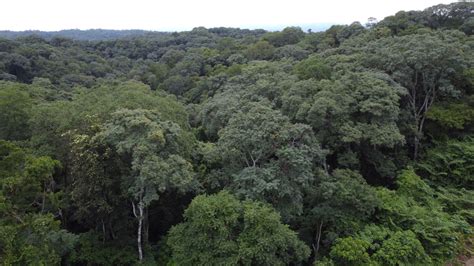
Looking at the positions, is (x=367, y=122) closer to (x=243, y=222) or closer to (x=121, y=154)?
(x=243, y=222)

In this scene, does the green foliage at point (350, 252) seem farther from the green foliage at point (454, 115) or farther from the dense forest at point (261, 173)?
the green foliage at point (454, 115)

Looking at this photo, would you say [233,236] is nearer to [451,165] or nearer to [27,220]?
[27,220]

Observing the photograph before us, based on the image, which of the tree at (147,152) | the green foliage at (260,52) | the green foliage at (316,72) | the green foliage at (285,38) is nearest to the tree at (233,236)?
the tree at (147,152)

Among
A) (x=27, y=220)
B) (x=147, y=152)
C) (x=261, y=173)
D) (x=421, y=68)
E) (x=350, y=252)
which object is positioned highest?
(x=421, y=68)

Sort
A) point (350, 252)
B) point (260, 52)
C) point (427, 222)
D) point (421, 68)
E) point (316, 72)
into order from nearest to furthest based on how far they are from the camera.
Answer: point (350, 252) < point (427, 222) < point (421, 68) < point (316, 72) < point (260, 52)

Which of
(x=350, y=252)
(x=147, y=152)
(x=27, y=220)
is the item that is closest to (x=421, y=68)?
Result: (x=350, y=252)

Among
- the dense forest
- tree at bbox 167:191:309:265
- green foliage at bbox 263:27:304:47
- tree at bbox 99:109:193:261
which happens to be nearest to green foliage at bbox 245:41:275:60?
green foliage at bbox 263:27:304:47

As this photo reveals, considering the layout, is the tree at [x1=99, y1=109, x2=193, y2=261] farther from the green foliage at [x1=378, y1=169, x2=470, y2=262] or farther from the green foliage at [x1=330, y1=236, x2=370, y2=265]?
the green foliage at [x1=378, y1=169, x2=470, y2=262]

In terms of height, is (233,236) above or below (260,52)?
below
